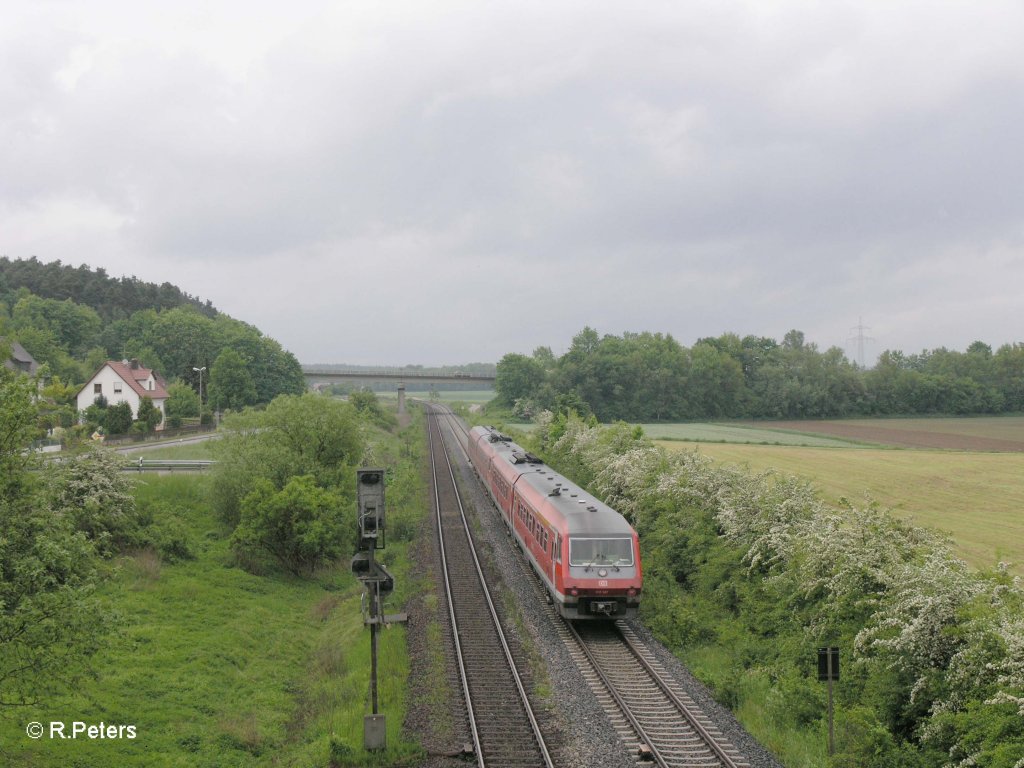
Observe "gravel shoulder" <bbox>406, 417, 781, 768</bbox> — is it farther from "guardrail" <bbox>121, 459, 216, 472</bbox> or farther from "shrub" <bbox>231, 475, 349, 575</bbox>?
"guardrail" <bbox>121, 459, 216, 472</bbox>

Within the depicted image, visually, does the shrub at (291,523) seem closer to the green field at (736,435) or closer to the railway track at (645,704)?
the railway track at (645,704)

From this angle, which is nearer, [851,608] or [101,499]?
[851,608]

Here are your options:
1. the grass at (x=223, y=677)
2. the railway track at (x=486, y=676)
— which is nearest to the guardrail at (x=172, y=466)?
the grass at (x=223, y=677)

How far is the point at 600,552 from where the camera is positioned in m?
20.3

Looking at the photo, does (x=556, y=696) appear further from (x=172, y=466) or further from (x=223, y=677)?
(x=172, y=466)

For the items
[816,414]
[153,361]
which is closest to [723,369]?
[816,414]

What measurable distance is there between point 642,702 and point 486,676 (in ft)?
11.7

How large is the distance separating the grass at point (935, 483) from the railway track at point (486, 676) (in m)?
11.1

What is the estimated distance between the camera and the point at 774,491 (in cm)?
2383

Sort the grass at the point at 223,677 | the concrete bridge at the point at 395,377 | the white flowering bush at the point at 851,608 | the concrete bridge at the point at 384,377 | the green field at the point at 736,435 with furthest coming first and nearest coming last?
the concrete bridge at the point at 395,377 → the concrete bridge at the point at 384,377 → the green field at the point at 736,435 → the grass at the point at 223,677 → the white flowering bush at the point at 851,608

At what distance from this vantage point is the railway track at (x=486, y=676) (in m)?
13.7

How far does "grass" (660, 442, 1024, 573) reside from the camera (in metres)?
31.3

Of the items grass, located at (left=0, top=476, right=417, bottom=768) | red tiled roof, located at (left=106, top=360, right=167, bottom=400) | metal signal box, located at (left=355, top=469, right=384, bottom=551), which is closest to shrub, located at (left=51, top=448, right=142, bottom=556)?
grass, located at (left=0, top=476, right=417, bottom=768)

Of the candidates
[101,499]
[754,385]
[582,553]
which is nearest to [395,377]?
[754,385]
